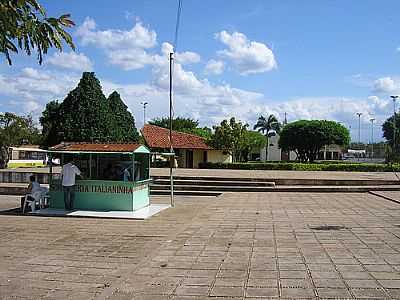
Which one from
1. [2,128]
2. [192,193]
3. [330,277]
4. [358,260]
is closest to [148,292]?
[330,277]

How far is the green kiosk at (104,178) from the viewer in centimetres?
1324

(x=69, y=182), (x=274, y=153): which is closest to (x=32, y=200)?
(x=69, y=182)

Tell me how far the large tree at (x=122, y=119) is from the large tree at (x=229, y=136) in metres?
8.30

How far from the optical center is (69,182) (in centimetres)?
1318

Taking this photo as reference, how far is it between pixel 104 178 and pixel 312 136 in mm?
46541

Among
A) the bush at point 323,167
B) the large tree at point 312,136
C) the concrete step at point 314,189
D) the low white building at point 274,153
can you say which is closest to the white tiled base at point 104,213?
the concrete step at point 314,189

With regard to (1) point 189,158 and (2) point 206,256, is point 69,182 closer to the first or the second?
(2) point 206,256

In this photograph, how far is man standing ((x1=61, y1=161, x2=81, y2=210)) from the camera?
13117mm

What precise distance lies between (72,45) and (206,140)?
1784 inches

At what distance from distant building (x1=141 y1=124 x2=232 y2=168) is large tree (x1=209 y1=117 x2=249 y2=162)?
2.49 meters

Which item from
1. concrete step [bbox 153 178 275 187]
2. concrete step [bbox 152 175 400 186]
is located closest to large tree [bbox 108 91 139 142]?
concrete step [bbox 152 175 400 186]

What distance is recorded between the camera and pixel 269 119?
81750 mm

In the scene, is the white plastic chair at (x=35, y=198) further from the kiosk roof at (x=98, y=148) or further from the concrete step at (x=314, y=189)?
the concrete step at (x=314, y=189)

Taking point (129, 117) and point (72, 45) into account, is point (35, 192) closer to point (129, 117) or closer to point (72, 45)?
point (72, 45)
